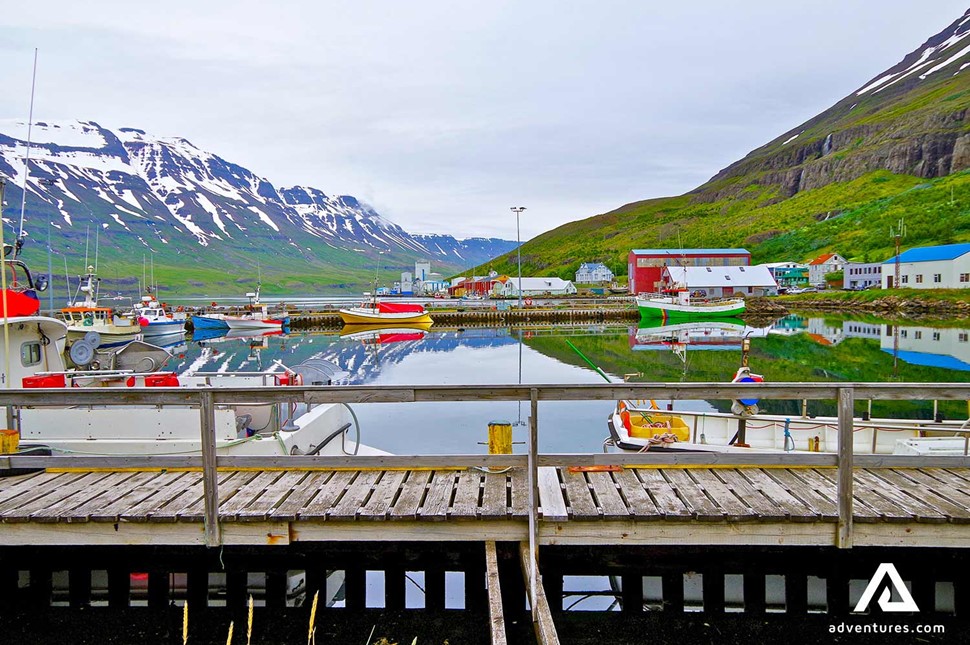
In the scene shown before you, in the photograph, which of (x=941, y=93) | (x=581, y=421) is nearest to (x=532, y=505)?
(x=581, y=421)

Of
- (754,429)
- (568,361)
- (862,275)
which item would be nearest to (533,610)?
(754,429)

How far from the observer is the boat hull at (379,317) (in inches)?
3150

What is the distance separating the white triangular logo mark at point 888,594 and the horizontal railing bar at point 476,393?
6.46 ft

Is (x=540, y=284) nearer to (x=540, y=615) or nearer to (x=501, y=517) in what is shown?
(x=501, y=517)

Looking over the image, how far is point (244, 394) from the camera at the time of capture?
573 cm

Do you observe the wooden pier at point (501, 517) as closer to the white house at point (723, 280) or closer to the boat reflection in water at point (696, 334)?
the boat reflection in water at point (696, 334)

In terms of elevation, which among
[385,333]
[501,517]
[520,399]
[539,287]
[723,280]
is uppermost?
[723,280]

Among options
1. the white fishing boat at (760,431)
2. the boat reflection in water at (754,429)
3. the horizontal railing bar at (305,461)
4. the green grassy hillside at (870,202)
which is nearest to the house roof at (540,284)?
the green grassy hillside at (870,202)

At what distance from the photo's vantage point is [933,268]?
85.6 metres

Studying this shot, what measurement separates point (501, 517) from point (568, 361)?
123 ft

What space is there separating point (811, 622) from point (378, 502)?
4.48 metres

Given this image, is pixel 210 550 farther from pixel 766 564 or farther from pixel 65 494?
pixel 766 564

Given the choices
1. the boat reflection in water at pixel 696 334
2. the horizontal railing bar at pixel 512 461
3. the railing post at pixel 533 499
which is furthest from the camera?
the boat reflection in water at pixel 696 334

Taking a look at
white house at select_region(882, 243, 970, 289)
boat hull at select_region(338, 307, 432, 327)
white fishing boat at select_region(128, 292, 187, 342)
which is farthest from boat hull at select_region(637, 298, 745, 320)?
white fishing boat at select_region(128, 292, 187, 342)
